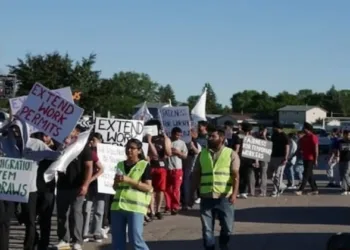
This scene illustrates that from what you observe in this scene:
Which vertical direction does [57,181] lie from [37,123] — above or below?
below

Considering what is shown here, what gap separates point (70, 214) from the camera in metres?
11.2

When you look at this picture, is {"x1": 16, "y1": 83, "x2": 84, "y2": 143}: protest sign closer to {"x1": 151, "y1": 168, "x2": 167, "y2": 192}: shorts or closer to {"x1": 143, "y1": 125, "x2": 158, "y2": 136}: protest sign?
{"x1": 151, "y1": 168, "x2": 167, "y2": 192}: shorts

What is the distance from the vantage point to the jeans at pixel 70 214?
11.1 meters

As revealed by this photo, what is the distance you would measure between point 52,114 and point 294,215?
6539 millimetres

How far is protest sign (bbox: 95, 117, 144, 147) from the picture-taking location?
13.4 m

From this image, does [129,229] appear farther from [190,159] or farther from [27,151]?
[190,159]

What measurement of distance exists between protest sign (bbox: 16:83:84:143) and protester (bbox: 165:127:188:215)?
15.1ft

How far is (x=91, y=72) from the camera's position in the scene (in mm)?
53719

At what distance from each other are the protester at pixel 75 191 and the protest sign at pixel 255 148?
8.18 m

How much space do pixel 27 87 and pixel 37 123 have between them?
4302 centimetres

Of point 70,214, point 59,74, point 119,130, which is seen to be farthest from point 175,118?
point 59,74

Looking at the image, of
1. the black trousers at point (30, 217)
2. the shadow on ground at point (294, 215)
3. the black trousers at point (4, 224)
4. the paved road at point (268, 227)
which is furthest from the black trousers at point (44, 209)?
the shadow on ground at point (294, 215)

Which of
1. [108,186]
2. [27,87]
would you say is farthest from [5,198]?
[27,87]

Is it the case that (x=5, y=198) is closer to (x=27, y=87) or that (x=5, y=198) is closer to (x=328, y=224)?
(x=328, y=224)
